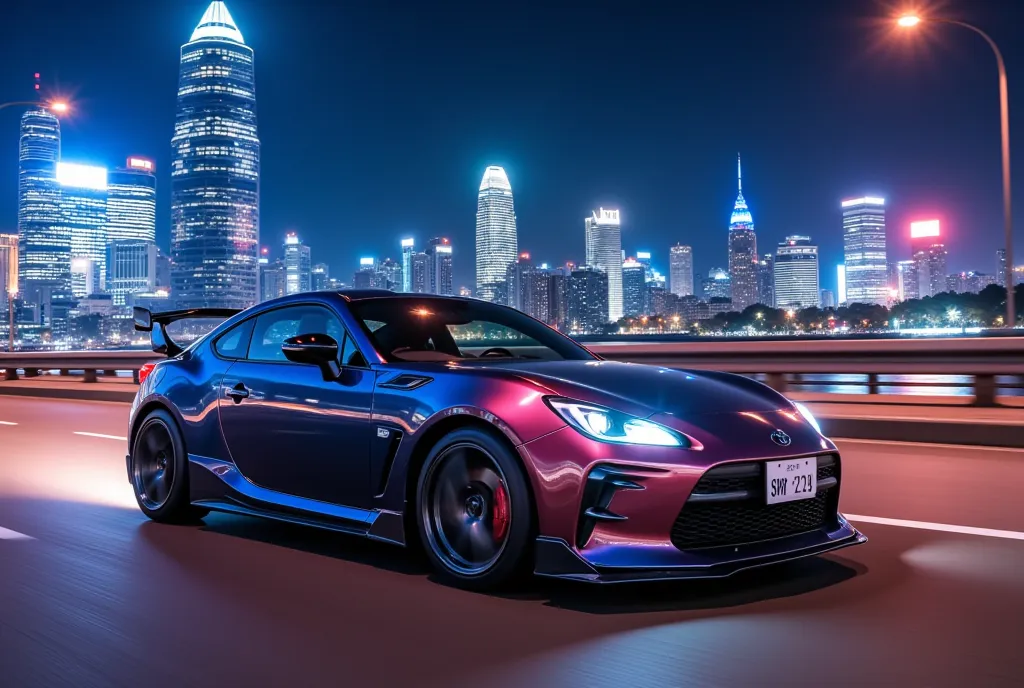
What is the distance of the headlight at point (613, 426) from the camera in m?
4.29

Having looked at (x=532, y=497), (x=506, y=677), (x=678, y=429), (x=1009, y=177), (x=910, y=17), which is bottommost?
(x=506, y=677)

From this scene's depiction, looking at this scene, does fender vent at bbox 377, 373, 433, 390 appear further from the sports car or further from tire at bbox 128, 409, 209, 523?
tire at bbox 128, 409, 209, 523

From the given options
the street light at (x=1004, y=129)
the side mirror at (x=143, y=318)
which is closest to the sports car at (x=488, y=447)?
the side mirror at (x=143, y=318)

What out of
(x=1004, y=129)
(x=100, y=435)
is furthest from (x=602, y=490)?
(x=1004, y=129)

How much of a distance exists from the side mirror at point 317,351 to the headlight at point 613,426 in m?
1.38

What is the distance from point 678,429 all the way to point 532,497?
2.13 ft

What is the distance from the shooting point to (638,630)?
4.03 metres

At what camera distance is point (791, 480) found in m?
4.49

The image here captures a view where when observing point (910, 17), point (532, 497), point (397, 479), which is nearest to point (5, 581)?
point (397, 479)

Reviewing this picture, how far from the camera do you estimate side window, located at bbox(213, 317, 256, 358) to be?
621 cm

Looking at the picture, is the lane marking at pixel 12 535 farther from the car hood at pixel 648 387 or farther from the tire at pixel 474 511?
the car hood at pixel 648 387

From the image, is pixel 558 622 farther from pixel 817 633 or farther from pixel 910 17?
pixel 910 17

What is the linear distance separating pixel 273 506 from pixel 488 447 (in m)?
1.61

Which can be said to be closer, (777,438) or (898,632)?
(898,632)
